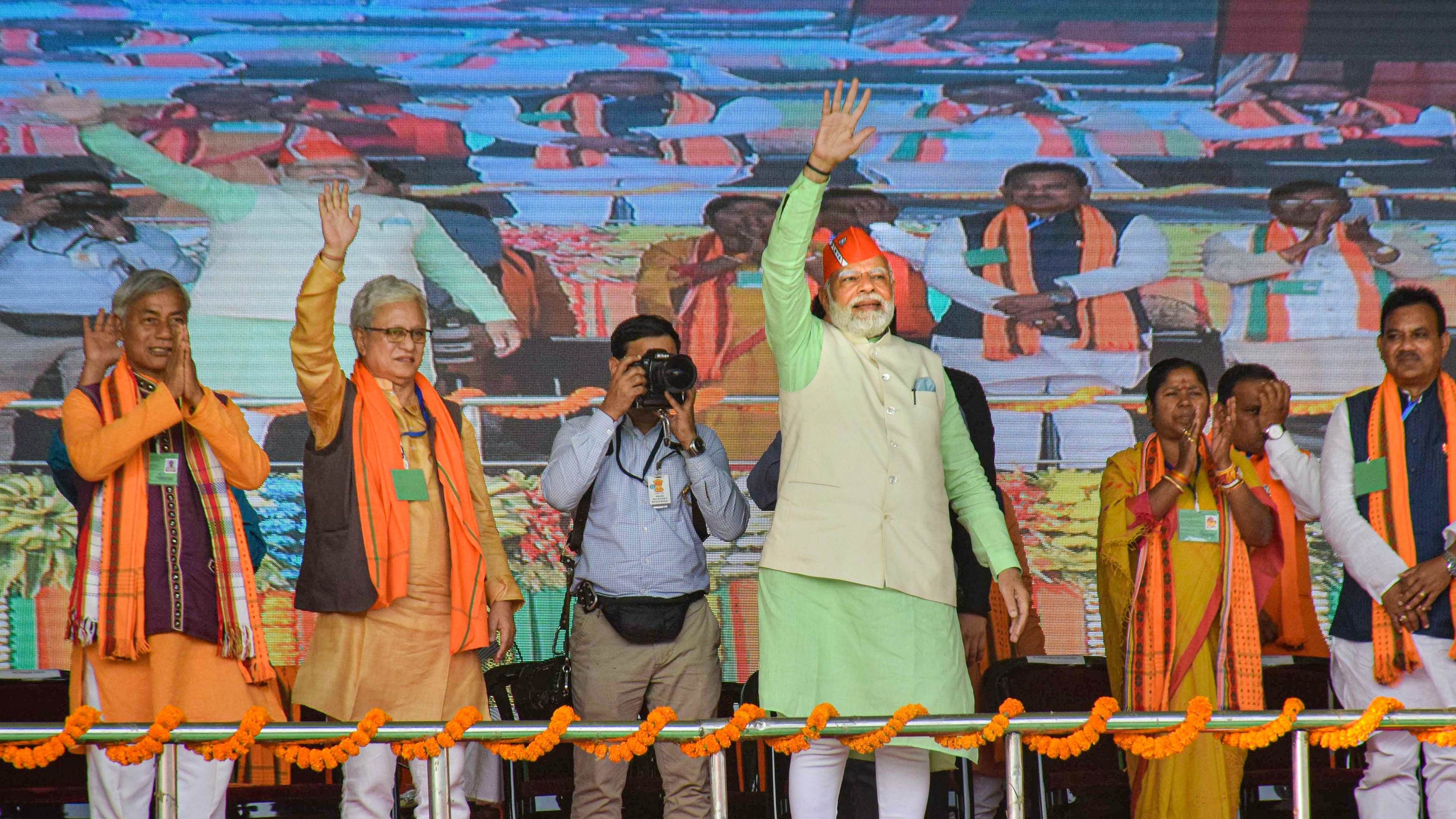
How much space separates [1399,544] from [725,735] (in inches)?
72.8

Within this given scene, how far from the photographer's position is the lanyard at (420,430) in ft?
10.7

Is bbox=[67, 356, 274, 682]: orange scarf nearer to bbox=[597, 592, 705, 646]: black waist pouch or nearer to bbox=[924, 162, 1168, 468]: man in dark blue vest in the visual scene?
bbox=[597, 592, 705, 646]: black waist pouch

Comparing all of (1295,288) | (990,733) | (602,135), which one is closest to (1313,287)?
(1295,288)

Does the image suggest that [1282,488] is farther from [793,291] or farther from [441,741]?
[441,741]

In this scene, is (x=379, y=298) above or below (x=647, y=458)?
above

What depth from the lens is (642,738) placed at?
96.2 inches

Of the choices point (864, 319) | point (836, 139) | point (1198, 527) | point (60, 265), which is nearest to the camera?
point (836, 139)

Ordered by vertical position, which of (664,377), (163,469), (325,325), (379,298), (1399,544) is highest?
(379,298)

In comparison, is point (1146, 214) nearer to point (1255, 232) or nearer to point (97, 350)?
point (1255, 232)

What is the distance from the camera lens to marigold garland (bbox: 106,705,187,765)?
95.4 inches

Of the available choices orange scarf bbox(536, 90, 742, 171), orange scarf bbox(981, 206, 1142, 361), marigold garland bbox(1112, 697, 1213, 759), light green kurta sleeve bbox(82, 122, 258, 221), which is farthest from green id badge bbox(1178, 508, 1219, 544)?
light green kurta sleeve bbox(82, 122, 258, 221)

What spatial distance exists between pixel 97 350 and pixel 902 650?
214 cm

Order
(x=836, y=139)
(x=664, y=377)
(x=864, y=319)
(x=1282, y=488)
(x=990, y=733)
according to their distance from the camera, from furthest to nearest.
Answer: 1. (x=1282, y=488)
2. (x=664, y=377)
3. (x=864, y=319)
4. (x=836, y=139)
5. (x=990, y=733)

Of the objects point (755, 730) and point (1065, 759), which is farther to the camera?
point (1065, 759)
